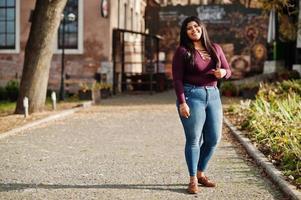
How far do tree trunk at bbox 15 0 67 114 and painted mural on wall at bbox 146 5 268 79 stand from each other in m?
23.7

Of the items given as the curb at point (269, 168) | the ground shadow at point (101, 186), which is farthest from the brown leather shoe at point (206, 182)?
the curb at point (269, 168)

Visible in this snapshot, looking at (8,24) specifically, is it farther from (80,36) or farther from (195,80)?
(195,80)

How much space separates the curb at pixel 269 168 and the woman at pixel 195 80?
92 centimetres

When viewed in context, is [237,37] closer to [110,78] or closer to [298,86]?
[110,78]

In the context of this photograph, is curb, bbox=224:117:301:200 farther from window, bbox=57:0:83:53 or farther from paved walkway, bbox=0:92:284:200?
window, bbox=57:0:83:53

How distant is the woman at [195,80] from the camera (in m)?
5.77

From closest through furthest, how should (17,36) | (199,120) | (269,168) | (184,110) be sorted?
(184,110) < (199,120) < (269,168) < (17,36)

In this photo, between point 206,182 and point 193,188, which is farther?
point 206,182

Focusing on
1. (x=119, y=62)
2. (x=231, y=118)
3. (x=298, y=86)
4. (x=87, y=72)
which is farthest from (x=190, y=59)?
(x=119, y=62)

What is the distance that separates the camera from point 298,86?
15445mm

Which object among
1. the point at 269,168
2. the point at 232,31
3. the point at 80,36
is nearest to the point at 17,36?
the point at 80,36

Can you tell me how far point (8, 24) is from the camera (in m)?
25.0

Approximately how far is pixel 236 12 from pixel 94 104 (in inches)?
858

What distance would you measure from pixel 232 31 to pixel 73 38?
16770mm
